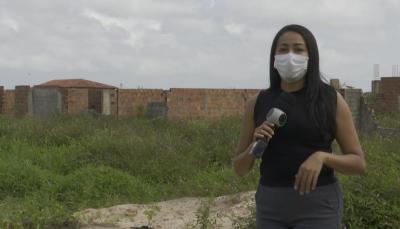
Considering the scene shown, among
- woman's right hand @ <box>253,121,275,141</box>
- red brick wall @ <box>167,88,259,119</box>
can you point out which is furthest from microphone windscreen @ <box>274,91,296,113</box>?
red brick wall @ <box>167,88,259,119</box>

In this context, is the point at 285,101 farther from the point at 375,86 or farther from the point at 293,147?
Result: the point at 375,86

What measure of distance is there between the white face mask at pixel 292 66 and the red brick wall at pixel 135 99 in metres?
10.0

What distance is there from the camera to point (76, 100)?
11773 millimetres

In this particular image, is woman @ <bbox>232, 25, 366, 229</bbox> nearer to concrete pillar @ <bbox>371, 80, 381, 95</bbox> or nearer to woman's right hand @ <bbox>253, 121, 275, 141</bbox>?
woman's right hand @ <bbox>253, 121, 275, 141</bbox>

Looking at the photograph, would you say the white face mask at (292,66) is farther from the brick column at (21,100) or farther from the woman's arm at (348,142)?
the brick column at (21,100)

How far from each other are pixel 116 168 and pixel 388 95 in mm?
6864

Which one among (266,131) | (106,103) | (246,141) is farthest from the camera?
(106,103)

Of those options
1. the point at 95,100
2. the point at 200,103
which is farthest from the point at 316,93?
the point at 95,100

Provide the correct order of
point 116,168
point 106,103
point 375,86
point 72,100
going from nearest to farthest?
point 116,168 < point 72,100 < point 106,103 < point 375,86

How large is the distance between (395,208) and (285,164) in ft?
8.36

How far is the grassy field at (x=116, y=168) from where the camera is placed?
4637 millimetres

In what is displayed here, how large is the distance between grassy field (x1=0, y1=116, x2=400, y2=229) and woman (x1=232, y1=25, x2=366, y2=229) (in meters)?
2.39

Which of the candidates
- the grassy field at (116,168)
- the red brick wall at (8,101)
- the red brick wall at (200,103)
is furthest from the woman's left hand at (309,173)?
the red brick wall at (8,101)

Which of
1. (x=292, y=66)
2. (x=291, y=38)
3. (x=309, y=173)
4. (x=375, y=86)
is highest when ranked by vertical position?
(x=375, y=86)
